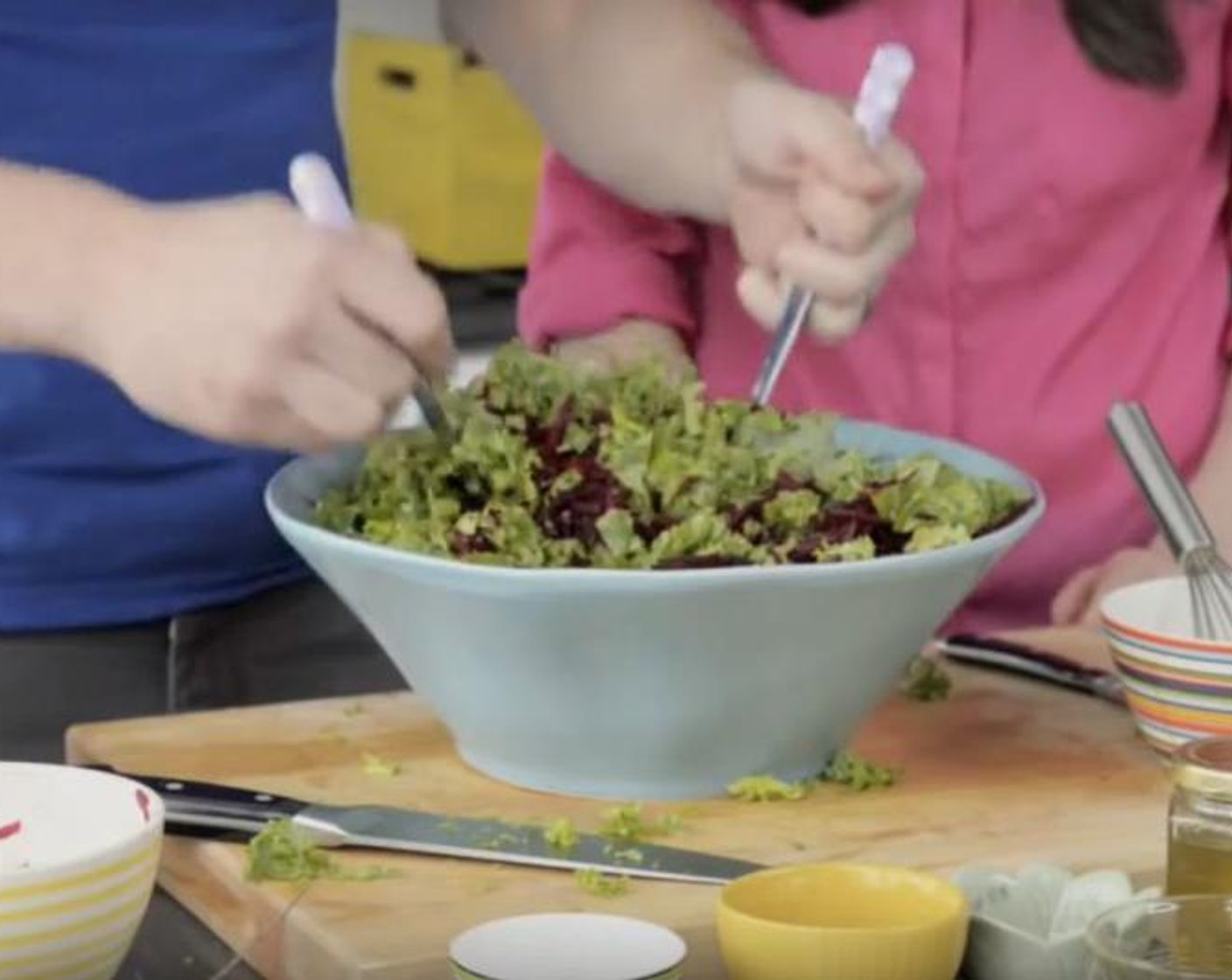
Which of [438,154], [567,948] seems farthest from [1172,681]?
[438,154]

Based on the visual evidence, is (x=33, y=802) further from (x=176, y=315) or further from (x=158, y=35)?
(x=158, y=35)

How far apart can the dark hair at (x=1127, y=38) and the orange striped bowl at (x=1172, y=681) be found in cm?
38

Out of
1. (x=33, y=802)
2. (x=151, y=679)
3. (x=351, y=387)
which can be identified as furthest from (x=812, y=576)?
(x=151, y=679)

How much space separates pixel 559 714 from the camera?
40.4 inches

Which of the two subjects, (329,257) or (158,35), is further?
(158,35)

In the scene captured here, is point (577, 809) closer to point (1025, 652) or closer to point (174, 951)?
point (174, 951)

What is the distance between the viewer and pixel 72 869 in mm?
757

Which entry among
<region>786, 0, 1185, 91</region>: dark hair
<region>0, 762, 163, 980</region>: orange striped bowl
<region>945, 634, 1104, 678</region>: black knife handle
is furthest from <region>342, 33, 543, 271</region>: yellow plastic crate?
<region>0, 762, 163, 980</region>: orange striped bowl

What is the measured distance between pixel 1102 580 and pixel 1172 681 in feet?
0.87

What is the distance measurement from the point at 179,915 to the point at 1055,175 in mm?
677

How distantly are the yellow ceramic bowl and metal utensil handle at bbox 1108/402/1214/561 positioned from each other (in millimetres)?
326

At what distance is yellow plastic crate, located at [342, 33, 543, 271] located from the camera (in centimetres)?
245

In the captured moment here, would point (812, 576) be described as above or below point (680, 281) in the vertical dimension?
above

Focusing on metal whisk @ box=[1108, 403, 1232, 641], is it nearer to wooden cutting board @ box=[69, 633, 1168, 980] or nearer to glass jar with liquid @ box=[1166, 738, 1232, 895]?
wooden cutting board @ box=[69, 633, 1168, 980]
